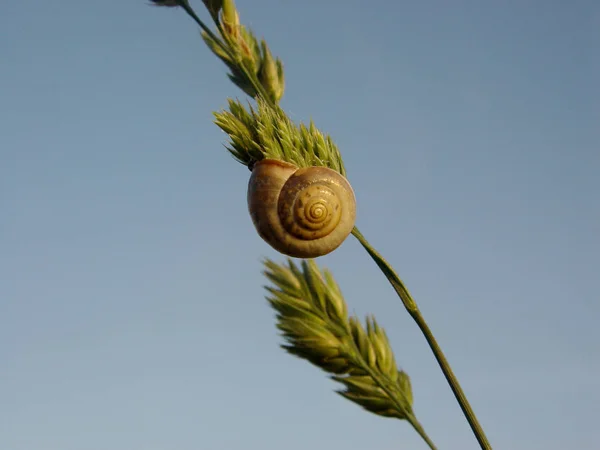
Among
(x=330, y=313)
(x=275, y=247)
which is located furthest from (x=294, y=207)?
(x=330, y=313)

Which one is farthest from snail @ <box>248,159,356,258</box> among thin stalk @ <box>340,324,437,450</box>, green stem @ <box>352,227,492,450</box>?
thin stalk @ <box>340,324,437,450</box>

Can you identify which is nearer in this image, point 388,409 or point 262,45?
point 388,409

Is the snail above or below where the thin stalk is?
above

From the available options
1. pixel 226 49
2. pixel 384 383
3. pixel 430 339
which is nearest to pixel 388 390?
pixel 384 383

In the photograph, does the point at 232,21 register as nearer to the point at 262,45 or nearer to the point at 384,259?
the point at 262,45

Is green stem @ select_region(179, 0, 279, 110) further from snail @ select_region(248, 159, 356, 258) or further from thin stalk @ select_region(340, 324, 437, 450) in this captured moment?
thin stalk @ select_region(340, 324, 437, 450)

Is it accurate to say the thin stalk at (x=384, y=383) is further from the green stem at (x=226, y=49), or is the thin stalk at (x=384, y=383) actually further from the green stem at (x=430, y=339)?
the green stem at (x=226, y=49)
